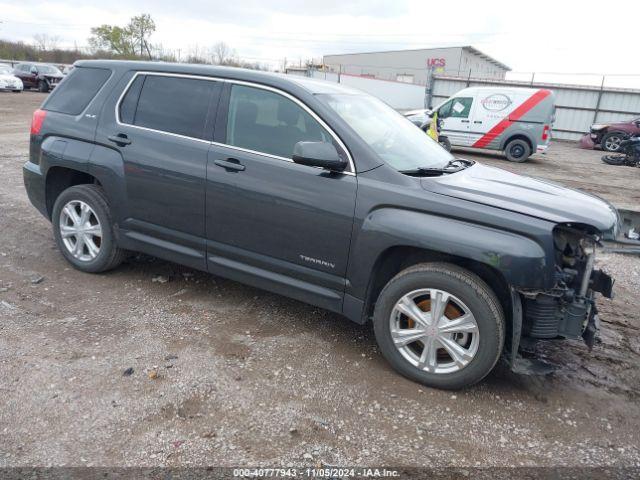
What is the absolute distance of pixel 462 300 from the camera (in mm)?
2891

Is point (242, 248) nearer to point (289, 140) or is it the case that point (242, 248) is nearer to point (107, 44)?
point (289, 140)

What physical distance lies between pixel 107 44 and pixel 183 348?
57.4m

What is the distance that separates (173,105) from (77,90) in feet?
3.69

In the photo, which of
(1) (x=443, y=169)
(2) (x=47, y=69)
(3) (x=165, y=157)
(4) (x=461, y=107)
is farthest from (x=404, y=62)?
(3) (x=165, y=157)

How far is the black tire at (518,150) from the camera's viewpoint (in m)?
14.9

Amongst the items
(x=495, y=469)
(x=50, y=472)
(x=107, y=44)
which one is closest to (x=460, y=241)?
(x=495, y=469)

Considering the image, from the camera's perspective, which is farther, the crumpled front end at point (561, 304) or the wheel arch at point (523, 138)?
the wheel arch at point (523, 138)

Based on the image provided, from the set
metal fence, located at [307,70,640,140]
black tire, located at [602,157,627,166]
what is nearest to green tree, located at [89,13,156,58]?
metal fence, located at [307,70,640,140]

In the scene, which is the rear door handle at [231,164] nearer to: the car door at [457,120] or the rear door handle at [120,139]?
the rear door handle at [120,139]

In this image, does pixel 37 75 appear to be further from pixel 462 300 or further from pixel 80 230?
pixel 462 300

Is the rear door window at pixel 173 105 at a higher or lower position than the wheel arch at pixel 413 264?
higher

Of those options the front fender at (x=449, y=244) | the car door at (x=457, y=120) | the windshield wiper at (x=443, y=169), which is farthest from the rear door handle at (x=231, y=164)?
the car door at (x=457, y=120)

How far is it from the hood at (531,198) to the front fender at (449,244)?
0.63 feet

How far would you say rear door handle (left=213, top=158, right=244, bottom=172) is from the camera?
11.4ft
